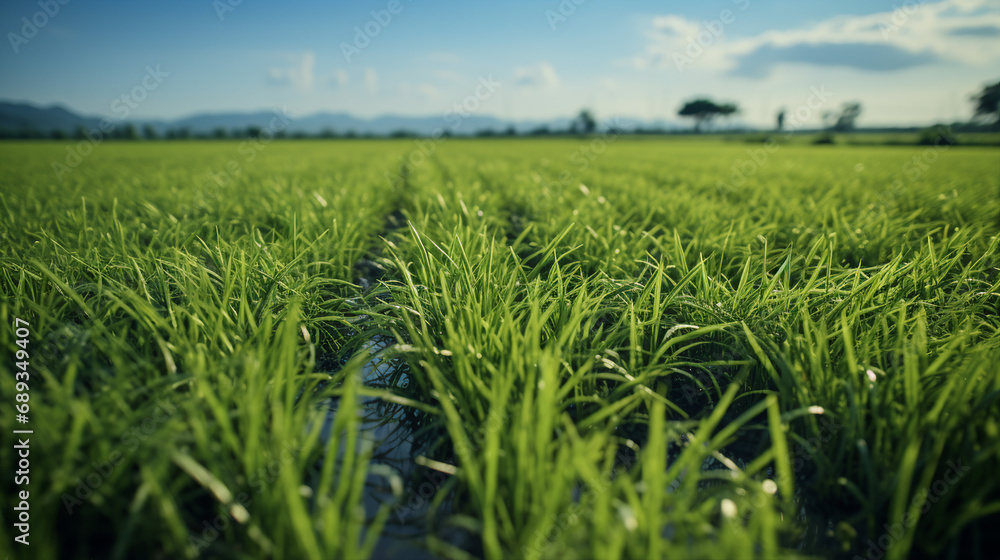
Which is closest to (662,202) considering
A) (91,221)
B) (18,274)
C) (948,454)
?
(948,454)

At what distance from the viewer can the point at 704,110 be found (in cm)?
8081

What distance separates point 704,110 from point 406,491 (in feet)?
→ 307

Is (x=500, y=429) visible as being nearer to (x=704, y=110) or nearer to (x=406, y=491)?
(x=406, y=491)

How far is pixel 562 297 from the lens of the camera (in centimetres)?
168

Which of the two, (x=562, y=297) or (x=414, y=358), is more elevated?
(x=562, y=297)

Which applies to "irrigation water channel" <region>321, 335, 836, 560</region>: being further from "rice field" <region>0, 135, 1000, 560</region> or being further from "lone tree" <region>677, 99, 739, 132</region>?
"lone tree" <region>677, 99, 739, 132</region>

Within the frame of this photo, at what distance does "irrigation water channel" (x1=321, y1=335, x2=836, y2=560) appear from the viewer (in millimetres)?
1092

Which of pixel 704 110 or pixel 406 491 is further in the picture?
pixel 704 110

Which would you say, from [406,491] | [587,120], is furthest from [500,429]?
[587,120]

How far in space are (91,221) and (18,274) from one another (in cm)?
191

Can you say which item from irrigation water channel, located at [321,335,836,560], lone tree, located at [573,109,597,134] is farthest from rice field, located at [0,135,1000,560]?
lone tree, located at [573,109,597,134]

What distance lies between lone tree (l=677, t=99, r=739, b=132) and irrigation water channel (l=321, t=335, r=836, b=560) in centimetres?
8938

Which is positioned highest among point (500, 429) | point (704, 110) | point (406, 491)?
point (704, 110)

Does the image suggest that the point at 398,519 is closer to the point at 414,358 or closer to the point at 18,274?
the point at 414,358
